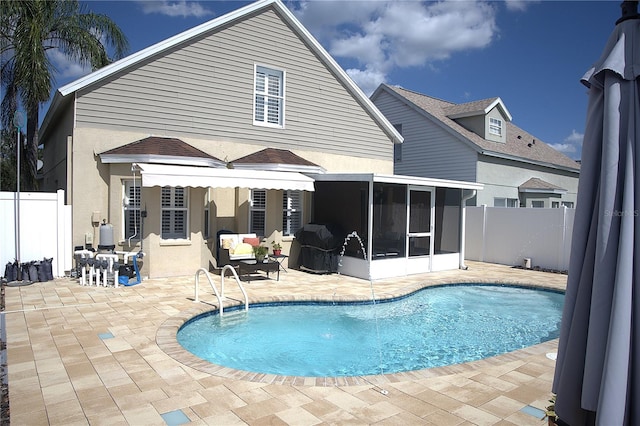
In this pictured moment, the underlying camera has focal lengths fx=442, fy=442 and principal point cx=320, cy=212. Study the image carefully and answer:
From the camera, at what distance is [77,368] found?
289 inches

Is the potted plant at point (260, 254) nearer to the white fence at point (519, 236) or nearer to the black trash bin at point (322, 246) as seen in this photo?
the black trash bin at point (322, 246)

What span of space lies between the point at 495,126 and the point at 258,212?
18.9 metres

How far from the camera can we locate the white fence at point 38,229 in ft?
48.2

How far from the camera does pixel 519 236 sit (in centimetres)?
2166

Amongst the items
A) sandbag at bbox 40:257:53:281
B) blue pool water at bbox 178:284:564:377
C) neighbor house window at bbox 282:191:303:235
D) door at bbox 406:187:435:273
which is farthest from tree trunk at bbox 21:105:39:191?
door at bbox 406:187:435:273

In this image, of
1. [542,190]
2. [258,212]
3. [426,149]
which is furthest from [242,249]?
[542,190]

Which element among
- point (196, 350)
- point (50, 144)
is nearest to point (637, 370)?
point (196, 350)

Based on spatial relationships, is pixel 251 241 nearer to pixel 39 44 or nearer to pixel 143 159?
pixel 143 159

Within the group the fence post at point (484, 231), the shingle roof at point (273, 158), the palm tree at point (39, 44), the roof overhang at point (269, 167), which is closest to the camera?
the roof overhang at point (269, 167)

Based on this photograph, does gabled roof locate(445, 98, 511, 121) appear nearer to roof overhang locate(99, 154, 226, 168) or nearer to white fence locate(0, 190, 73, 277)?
roof overhang locate(99, 154, 226, 168)

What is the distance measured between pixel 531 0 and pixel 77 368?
2005 cm

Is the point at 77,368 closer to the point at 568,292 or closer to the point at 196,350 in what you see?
the point at 196,350

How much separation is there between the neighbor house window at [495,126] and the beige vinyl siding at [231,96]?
10.5m

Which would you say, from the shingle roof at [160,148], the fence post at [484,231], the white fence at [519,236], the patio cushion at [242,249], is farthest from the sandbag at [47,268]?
the fence post at [484,231]
